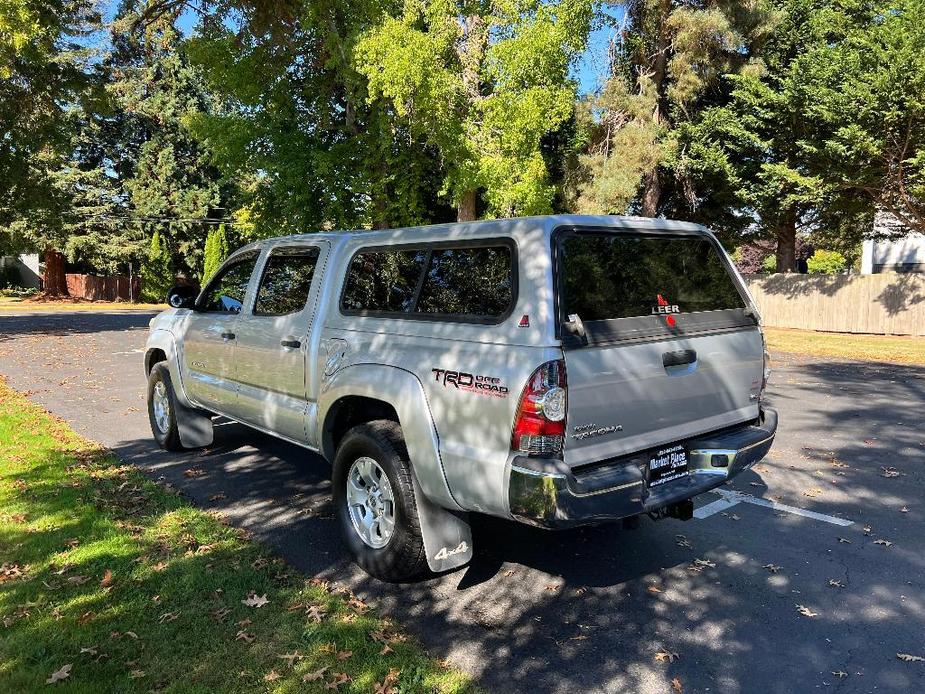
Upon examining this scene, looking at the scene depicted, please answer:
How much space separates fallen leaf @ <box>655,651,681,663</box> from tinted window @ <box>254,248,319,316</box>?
3.09 m

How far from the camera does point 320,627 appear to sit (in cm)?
351

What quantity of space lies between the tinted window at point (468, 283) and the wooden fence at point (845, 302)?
874 inches

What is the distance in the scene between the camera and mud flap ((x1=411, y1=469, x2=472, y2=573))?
12.2 feet

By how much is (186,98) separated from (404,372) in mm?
39279

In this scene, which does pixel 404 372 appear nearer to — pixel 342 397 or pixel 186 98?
pixel 342 397

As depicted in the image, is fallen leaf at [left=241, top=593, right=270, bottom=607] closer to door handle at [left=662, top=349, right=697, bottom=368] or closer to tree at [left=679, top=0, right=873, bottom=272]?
door handle at [left=662, top=349, right=697, bottom=368]

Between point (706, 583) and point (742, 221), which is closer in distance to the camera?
point (706, 583)

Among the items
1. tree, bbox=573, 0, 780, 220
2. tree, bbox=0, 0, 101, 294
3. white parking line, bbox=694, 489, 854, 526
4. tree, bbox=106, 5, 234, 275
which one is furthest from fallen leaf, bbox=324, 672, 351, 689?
tree, bbox=106, 5, 234, 275

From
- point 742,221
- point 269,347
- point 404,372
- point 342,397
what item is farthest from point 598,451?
point 742,221

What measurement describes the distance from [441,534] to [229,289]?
321cm

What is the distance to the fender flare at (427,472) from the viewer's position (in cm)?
361

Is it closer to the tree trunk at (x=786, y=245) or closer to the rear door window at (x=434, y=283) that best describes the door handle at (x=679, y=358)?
the rear door window at (x=434, y=283)

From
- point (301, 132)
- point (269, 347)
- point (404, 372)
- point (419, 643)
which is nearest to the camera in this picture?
point (419, 643)

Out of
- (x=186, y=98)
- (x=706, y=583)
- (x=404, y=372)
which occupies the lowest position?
(x=706, y=583)
